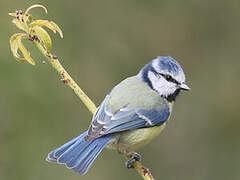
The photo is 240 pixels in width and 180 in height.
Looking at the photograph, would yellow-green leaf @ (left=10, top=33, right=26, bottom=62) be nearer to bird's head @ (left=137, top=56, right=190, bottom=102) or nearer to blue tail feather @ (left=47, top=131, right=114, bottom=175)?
blue tail feather @ (left=47, top=131, right=114, bottom=175)

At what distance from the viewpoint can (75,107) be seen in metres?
5.76

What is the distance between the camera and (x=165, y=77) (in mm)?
3973

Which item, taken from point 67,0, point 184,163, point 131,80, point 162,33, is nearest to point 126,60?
point 162,33

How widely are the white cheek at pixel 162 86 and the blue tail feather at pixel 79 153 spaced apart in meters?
0.59

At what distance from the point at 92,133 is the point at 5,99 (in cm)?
181

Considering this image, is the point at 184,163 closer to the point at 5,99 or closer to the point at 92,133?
the point at 5,99

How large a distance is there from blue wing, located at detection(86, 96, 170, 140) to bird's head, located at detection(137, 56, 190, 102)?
234 mm

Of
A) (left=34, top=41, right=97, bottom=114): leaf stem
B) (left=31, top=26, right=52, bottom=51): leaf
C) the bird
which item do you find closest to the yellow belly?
the bird

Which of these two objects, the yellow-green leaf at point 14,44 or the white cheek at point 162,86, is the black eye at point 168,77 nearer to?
the white cheek at point 162,86

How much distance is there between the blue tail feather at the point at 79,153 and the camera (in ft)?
11.1

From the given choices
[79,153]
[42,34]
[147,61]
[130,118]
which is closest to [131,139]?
[130,118]

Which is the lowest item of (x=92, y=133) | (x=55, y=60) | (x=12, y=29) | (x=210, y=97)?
(x=210, y=97)

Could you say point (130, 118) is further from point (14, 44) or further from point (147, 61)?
point (147, 61)

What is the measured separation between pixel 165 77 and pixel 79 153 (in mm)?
930
